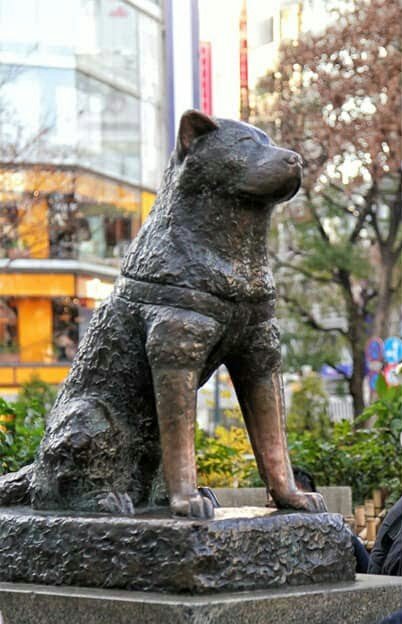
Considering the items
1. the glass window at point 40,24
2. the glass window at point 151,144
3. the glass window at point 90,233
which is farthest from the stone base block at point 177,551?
the glass window at point 151,144

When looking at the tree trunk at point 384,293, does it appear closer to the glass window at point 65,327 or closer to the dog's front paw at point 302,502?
the glass window at point 65,327

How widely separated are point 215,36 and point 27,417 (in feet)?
39.4

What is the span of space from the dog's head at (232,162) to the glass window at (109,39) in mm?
29064

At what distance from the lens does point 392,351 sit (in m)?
30.1

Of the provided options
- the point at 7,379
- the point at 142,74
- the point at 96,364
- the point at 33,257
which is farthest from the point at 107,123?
the point at 96,364

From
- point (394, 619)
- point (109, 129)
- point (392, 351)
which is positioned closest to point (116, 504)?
point (394, 619)

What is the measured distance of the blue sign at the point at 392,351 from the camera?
2946 cm

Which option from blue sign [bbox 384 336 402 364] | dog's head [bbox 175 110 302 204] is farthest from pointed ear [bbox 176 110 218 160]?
blue sign [bbox 384 336 402 364]

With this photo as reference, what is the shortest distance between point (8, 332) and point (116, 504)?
94.1 feet

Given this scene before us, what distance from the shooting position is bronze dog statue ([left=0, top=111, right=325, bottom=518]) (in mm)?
4000

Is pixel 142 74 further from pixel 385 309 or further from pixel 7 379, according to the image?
pixel 385 309

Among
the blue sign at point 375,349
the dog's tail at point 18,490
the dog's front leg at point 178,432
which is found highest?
the blue sign at point 375,349

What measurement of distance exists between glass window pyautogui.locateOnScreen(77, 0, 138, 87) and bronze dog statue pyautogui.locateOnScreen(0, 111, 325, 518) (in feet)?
95.3

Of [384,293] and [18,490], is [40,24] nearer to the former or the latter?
[384,293]
